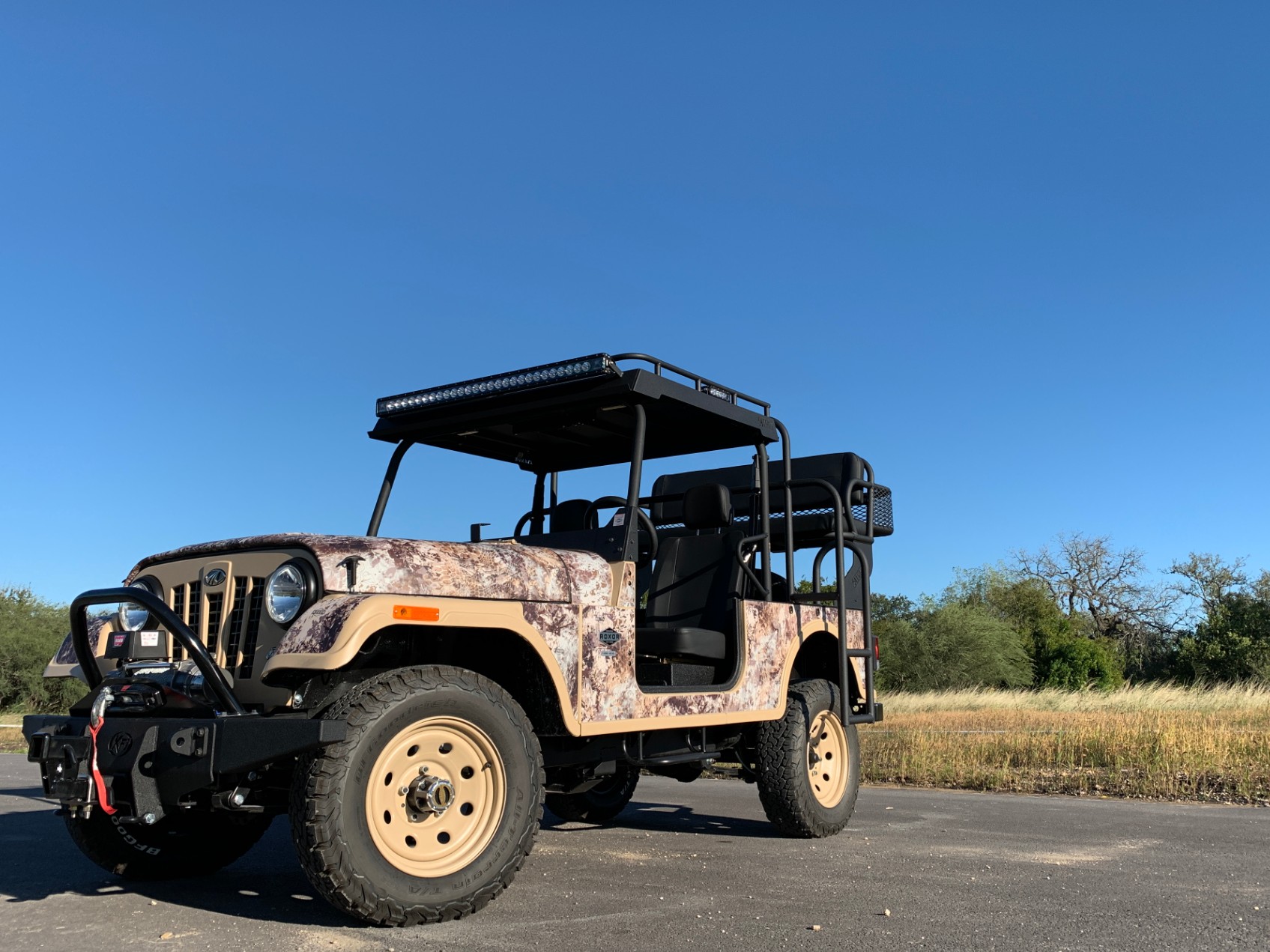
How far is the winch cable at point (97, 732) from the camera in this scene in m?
4.20

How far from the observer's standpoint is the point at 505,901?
15.6ft

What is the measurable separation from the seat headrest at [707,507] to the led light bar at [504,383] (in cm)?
107

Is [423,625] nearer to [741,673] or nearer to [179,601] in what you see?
[179,601]

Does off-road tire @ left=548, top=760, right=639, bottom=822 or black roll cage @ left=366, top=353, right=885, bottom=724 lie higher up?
black roll cage @ left=366, top=353, right=885, bottom=724

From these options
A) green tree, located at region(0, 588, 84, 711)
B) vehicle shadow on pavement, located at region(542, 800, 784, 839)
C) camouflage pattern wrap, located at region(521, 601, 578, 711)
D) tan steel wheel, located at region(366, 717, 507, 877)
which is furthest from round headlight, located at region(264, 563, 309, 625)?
green tree, located at region(0, 588, 84, 711)

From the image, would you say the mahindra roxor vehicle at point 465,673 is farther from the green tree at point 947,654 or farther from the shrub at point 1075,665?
the shrub at point 1075,665

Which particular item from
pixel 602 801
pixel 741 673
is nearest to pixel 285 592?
pixel 741 673

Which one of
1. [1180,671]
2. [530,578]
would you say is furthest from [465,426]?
[1180,671]

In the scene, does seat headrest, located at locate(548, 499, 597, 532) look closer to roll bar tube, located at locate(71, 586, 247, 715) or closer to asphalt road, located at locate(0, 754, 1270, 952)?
asphalt road, located at locate(0, 754, 1270, 952)

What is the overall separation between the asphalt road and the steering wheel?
1756mm

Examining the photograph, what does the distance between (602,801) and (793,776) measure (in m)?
1.77

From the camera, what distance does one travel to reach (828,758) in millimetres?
7426

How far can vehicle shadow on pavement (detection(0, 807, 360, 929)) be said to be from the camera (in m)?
4.57

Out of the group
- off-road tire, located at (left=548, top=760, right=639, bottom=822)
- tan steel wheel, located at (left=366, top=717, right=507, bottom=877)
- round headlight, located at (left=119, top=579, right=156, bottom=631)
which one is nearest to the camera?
tan steel wheel, located at (left=366, top=717, right=507, bottom=877)
